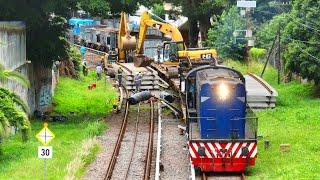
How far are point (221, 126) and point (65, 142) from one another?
8263 mm

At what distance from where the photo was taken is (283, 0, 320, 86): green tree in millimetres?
39625

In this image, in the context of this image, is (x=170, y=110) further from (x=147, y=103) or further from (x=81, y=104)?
(x=81, y=104)

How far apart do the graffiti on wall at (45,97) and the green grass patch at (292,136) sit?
12.4 metres

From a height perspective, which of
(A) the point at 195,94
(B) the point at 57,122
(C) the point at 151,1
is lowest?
(B) the point at 57,122

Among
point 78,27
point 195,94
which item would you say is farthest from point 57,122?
point 78,27

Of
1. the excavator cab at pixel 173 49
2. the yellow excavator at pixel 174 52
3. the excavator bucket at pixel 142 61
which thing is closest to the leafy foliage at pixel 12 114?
the yellow excavator at pixel 174 52

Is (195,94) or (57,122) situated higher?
(195,94)

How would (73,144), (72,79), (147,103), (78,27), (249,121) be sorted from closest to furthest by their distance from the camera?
(249,121) → (73,144) → (147,103) → (72,79) → (78,27)

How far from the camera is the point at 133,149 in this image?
28922 mm

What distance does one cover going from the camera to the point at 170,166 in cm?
2541

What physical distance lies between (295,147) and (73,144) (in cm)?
879

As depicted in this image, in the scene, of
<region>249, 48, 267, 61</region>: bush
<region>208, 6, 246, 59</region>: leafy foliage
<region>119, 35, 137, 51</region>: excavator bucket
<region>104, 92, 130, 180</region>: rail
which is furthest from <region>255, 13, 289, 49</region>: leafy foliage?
<region>104, 92, 130, 180</region>: rail

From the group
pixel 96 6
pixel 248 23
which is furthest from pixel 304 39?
pixel 248 23

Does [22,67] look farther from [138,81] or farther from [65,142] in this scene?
[138,81]
